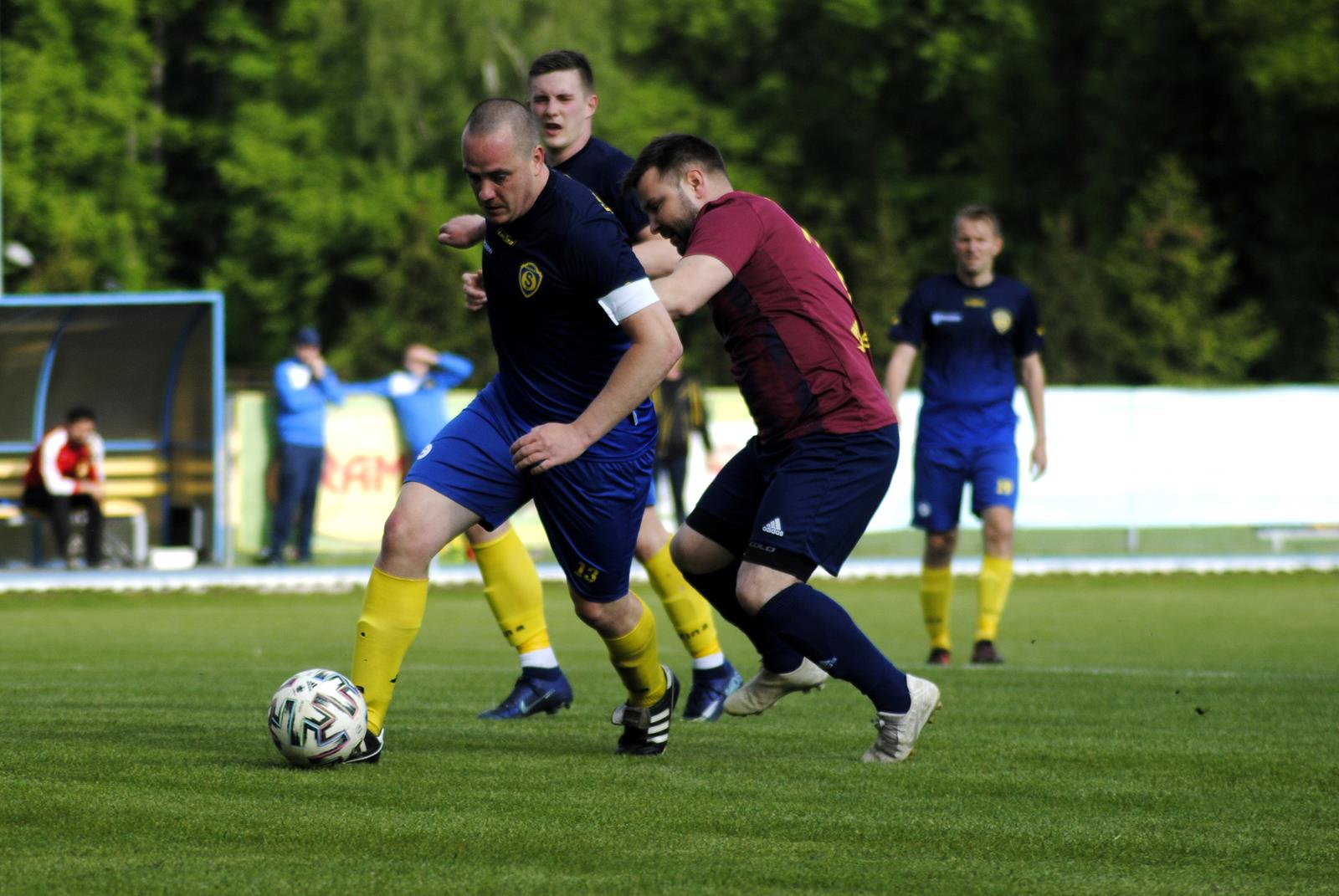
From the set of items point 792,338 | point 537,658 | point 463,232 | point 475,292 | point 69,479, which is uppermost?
point 463,232

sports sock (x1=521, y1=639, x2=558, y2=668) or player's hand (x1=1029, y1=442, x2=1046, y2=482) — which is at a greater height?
player's hand (x1=1029, y1=442, x2=1046, y2=482)

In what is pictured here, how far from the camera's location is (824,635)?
21.1ft

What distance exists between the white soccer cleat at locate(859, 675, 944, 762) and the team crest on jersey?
1765 millimetres

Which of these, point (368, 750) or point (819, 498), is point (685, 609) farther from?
point (368, 750)

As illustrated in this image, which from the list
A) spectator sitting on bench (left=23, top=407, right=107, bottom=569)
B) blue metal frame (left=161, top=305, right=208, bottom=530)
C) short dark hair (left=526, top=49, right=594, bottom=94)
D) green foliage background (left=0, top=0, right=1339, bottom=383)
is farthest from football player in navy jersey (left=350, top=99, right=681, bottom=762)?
green foliage background (left=0, top=0, right=1339, bottom=383)

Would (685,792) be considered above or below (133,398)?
above

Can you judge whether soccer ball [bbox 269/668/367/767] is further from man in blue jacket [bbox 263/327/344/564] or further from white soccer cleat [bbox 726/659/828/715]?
man in blue jacket [bbox 263/327/344/564]

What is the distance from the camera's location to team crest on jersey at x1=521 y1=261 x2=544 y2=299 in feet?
20.7

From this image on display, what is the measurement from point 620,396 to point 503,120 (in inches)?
36.1

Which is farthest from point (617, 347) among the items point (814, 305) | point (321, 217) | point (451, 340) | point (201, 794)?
point (321, 217)

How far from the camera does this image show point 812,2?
5172 centimetres

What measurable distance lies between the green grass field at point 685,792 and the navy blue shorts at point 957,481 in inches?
35.7

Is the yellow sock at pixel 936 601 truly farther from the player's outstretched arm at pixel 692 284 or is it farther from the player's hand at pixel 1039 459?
the player's outstretched arm at pixel 692 284

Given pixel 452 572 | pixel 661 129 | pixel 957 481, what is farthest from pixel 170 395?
pixel 661 129
